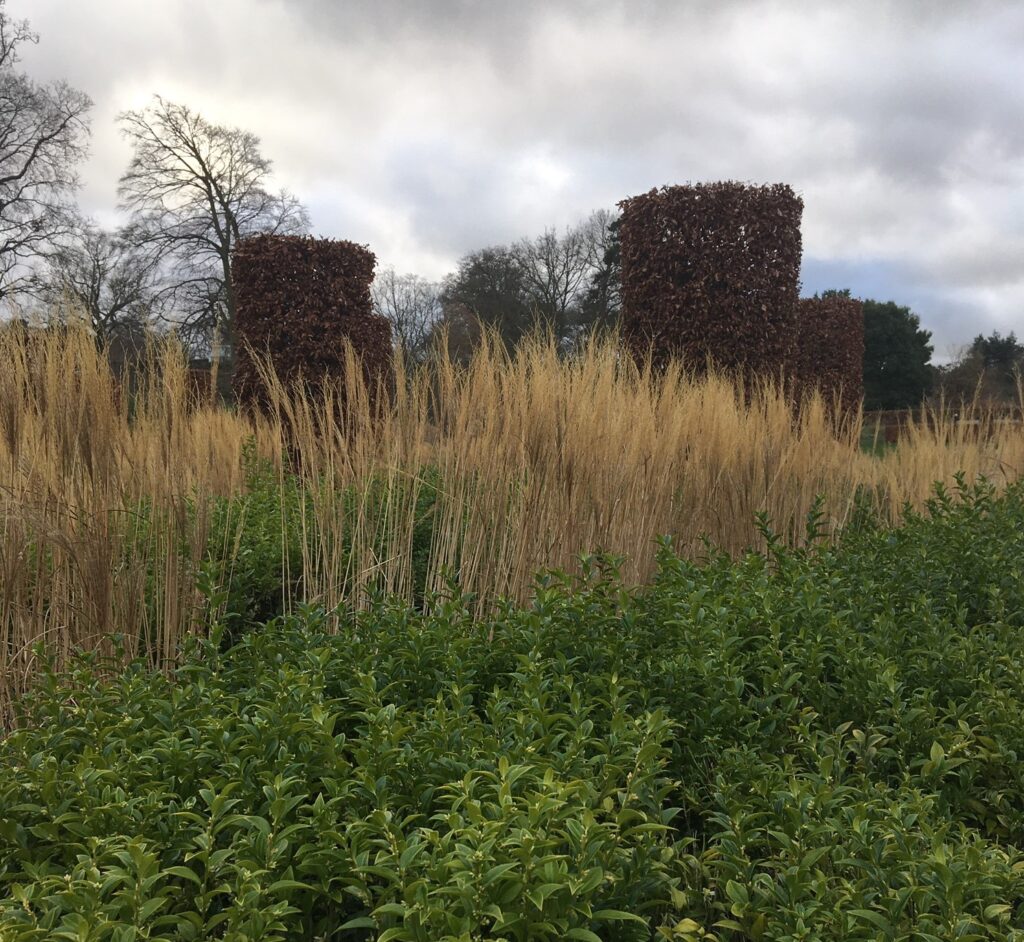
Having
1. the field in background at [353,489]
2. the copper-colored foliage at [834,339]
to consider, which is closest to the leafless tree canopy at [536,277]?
the copper-colored foliage at [834,339]

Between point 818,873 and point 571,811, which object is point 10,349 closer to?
point 571,811

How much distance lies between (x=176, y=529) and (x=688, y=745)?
171cm

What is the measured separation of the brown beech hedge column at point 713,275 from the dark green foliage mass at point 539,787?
4066mm

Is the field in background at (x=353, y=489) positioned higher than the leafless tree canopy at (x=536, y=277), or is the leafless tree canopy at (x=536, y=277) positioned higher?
the leafless tree canopy at (x=536, y=277)

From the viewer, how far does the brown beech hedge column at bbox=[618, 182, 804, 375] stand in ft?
20.0

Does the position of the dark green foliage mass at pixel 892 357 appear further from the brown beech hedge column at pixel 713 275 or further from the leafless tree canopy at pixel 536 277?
the brown beech hedge column at pixel 713 275

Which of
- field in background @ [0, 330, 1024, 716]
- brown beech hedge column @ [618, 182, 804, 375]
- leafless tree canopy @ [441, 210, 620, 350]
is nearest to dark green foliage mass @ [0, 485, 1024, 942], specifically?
field in background @ [0, 330, 1024, 716]

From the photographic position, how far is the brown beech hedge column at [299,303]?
24.2 ft

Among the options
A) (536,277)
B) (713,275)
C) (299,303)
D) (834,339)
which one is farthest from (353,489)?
(536,277)

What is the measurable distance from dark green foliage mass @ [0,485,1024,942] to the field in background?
0.36 meters

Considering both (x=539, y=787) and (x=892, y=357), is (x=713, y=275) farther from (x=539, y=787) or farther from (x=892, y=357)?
(x=892, y=357)

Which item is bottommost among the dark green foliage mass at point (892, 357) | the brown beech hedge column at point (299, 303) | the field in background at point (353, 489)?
the field in background at point (353, 489)

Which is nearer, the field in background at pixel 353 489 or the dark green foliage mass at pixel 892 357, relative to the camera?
the field in background at pixel 353 489

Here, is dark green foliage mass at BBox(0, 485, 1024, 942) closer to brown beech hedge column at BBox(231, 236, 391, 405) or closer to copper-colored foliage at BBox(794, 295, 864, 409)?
brown beech hedge column at BBox(231, 236, 391, 405)
